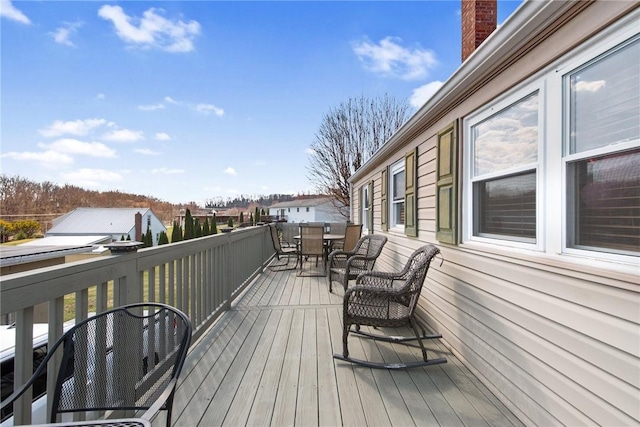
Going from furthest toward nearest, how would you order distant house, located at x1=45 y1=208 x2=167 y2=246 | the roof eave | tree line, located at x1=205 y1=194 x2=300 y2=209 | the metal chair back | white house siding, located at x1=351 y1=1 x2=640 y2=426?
tree line, located at x1=205 y1=194 x2=300 y2=209
distant house, located at x1=45 y1=208 x2=167 y2=246
the metal chair back
the roof eave
white house siding, located at x1=351 y1=1 x2=640 y2=426

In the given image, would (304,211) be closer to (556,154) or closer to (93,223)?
(93,223)

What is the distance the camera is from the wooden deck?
1868 mm

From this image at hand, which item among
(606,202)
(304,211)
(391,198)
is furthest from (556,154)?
(304,211)

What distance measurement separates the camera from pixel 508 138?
2.18 metres

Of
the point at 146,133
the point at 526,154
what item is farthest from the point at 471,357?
the point at 146,133

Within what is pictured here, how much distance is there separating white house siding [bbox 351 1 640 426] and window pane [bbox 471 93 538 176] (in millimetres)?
174

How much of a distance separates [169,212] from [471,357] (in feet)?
121

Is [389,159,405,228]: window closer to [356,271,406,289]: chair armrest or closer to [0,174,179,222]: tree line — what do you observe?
[356,271,406,289]: chair armrest

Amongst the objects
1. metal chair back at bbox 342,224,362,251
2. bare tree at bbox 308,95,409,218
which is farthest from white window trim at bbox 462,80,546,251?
bare tree at bbox 308,95,409,218

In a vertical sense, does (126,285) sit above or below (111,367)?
above

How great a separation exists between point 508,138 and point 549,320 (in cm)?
123

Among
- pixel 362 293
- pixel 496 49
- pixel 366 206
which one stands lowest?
pixel 362 293

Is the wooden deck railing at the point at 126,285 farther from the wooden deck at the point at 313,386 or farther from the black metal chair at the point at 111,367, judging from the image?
the wooden deck at the point at 313,386

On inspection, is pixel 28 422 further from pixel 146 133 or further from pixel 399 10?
pixel 146 133
